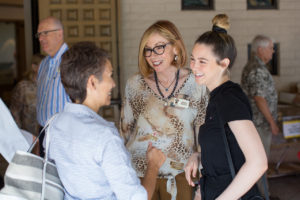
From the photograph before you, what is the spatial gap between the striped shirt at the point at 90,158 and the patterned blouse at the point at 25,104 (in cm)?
313

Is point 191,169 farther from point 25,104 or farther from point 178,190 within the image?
point 25,104

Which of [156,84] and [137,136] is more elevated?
[156,84]

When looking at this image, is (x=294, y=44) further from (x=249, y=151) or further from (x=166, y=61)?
(x=249, y=151)

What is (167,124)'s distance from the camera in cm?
236

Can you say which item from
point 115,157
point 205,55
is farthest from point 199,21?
point 115,157

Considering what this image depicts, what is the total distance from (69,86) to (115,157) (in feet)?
1.14

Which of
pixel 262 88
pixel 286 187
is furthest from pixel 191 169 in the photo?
pixel 286 187

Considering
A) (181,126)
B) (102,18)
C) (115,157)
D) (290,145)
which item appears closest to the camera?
(115,157)

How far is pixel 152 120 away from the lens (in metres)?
2.38

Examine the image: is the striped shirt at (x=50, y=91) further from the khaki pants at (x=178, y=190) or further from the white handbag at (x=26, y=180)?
the white handbag at (x=26, y=180)

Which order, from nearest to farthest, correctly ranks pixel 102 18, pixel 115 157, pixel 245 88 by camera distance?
pixel 115 157
pixel 245 88
pixel 102 18

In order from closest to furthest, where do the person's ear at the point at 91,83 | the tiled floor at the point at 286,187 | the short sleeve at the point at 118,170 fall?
1. the short sleeve at the point at 118,170
2. the person's ear at the point at 91,83
3. the tiled floor at the point at 286,187

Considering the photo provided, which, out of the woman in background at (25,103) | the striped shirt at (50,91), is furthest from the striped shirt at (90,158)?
the woman in background at (25,103)

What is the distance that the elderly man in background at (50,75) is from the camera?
3.32 m
